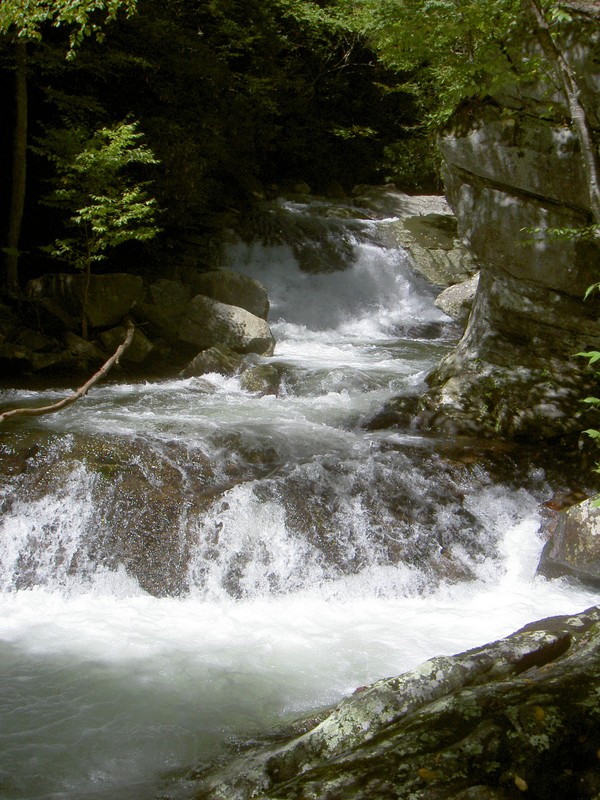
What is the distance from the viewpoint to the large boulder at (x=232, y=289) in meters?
12.2

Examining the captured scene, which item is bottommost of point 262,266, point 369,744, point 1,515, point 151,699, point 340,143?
point 151,699

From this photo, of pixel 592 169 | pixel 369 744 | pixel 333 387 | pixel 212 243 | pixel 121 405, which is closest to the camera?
pixel 369 744

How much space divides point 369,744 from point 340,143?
22.0m

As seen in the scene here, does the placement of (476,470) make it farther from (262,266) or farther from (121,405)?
(262,266)

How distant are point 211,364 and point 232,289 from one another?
247 cm

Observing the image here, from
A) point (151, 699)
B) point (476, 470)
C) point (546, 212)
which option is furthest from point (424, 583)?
point (546, 212)

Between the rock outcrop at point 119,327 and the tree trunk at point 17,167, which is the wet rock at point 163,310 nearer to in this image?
the rock outcrop at point 119,327

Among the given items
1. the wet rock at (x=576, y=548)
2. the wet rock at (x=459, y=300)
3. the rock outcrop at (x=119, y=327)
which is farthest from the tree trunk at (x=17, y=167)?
the wet rock at (x=576, y=548)

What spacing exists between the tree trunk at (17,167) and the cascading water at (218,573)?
2920 mm

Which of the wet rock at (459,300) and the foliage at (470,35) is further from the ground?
the foliage at (470,35)

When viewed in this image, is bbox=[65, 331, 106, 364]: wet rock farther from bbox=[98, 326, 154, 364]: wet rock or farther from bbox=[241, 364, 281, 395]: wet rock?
bbox=[241, 364, 281, 395]: wet rock

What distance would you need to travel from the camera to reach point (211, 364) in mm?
10281

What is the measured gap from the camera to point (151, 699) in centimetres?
391

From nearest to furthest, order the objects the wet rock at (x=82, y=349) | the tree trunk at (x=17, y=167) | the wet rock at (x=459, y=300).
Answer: the tree trunk at (x=17, y=167), the wet rock at (x=82, y=349), the wet rock at (x=459, y=300)
